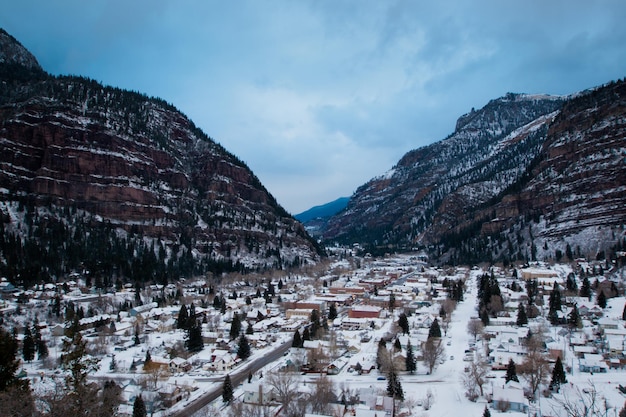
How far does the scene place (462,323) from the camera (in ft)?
209

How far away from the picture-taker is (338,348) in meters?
52.3

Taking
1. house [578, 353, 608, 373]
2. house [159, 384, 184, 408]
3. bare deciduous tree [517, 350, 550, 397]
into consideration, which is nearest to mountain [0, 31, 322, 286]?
house [159, 384, 184, 408]

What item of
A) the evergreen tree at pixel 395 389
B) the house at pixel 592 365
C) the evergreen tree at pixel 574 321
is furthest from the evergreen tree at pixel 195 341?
the evergreen tree at pixel 574 321

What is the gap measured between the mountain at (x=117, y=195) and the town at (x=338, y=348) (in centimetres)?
1683

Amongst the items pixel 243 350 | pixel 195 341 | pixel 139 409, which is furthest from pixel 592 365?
pixel 195 341

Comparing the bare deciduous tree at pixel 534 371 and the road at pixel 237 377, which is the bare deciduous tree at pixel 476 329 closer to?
the bare deciduous tree at pixel 534 371

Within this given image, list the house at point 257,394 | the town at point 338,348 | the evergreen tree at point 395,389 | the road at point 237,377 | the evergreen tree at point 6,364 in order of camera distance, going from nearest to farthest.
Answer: the evergreen tree at point 6,364 → the town at point 338,348 → the house at point 257,394 → the evergreen tree at point 395,389 → the road at point 237,377

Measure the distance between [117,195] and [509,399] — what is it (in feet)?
396

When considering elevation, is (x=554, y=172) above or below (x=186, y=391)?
above

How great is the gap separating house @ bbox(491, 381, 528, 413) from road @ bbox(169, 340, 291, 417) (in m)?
20.3

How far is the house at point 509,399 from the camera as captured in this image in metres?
34.2

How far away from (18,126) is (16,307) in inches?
3094

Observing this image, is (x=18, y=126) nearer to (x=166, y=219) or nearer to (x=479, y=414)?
A: (x=166, y=219)

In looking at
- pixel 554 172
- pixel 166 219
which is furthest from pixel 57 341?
pixel 554 172
